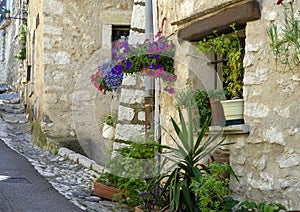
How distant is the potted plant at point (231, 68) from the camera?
4238 millimetres

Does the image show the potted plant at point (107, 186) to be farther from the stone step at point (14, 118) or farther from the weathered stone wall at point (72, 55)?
the stone step at point (14, 118)

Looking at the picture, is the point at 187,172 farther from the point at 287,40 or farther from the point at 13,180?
the point at 13,180

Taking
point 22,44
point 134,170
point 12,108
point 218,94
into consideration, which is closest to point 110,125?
point 134,170

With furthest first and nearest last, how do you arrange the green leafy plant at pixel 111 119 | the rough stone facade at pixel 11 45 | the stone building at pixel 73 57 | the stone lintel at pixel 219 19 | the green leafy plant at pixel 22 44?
the rough stone facade at pixel 11 45 < the green leafy plant at pixel 22 44 < the stone building at pixel 73 57 < the green leafy plant at pixel 111 119 < the stone lintel at pixel 219 19

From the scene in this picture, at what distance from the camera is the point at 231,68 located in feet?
15.0

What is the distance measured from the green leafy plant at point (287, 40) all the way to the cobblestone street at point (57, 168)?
230 cm

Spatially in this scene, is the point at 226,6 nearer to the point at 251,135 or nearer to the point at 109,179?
the point at 251,135

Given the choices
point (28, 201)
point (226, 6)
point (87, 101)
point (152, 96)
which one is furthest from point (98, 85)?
point (87, 101)

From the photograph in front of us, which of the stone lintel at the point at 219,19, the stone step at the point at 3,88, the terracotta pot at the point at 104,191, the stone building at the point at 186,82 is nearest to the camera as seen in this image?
the stone building at the point at 186,82

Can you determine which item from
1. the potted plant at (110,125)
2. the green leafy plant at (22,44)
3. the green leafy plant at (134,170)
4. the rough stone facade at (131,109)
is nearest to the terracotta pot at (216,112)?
the green leafy plant at (134,170)

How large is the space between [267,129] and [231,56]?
0.88 m

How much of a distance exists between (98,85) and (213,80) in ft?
5.12

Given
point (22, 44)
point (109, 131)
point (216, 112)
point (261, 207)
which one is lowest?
point (261, 207)

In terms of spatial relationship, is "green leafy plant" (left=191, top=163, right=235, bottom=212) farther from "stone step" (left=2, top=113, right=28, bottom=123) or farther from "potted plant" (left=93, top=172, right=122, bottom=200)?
"stone step" (left=2, top=113, right=28, bottom=123)
